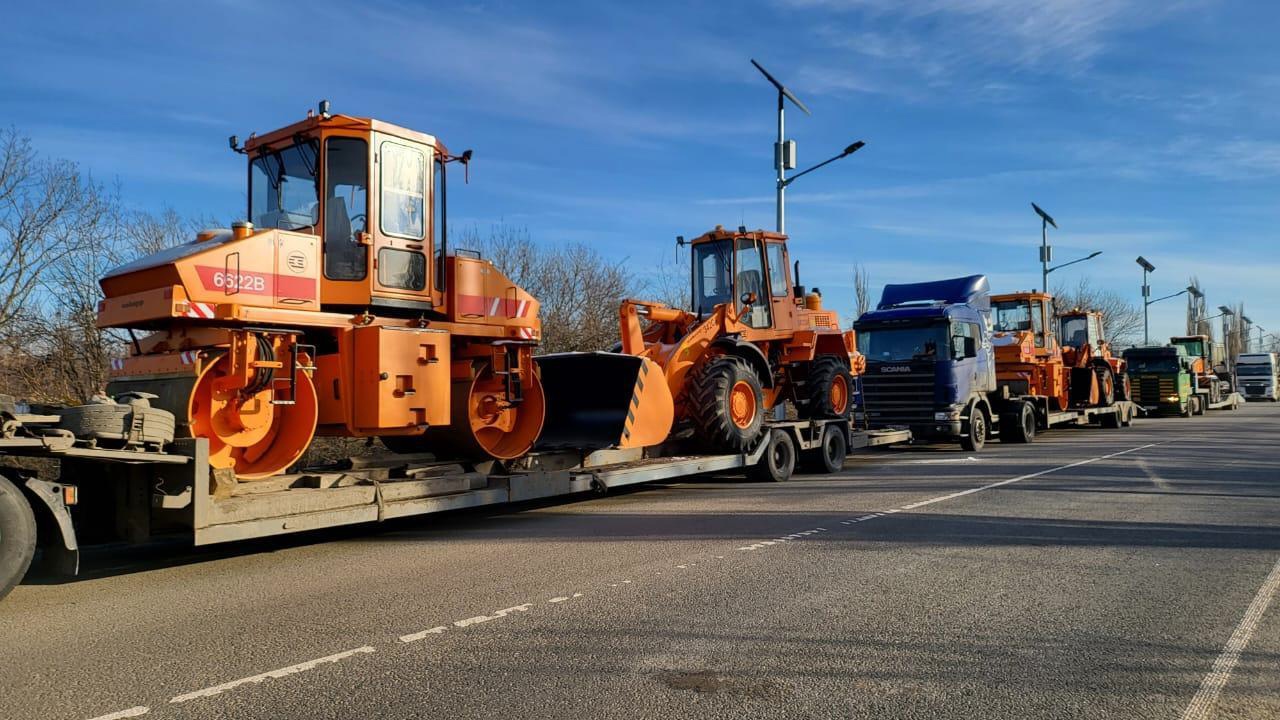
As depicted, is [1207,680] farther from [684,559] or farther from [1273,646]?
[684,559]

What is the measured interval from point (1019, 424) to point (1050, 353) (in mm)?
3493

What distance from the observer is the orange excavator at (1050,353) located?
73.8ft

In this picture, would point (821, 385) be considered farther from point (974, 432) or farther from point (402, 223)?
point (402, 223)

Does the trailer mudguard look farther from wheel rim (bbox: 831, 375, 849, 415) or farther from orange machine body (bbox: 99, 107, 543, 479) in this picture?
wheel rim (bbox: 831, 375, 849, 415)

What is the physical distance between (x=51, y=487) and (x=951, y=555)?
6.65 meters

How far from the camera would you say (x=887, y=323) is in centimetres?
1934

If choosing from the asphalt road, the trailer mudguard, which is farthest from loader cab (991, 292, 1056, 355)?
the trailer mudguard

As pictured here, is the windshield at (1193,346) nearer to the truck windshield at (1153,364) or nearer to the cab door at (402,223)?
the truck windshield at (1153,364)

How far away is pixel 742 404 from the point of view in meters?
12.8

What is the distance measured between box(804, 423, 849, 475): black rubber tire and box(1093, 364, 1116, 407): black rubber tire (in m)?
16.7

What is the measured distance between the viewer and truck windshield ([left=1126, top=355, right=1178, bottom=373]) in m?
34.3

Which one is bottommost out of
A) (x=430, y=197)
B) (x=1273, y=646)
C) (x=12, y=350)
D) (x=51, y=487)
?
(x=1273, y=646)

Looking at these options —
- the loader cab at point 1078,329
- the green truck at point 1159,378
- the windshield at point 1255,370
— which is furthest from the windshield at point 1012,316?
the windshield at point 1255,370

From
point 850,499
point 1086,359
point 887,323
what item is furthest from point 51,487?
point 1086,359
